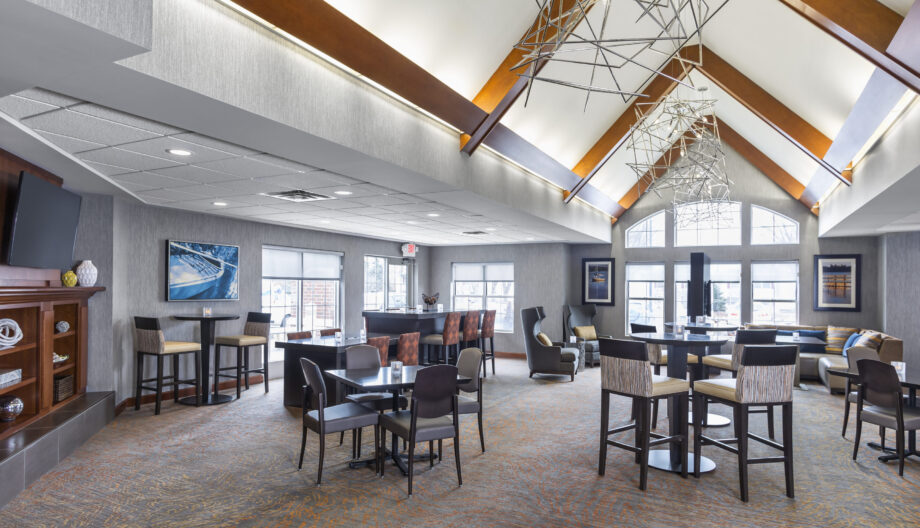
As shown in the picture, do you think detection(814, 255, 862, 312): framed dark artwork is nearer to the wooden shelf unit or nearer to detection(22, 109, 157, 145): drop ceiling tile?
detection(22, 109, 157, 145): drop ceiling tile

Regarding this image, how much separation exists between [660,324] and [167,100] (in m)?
10.3

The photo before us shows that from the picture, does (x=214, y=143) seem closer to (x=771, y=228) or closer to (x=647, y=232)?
(x=647, y=232)

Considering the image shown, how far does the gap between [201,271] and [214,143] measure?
434cm

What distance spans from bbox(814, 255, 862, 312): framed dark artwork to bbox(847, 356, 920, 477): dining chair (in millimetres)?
5631

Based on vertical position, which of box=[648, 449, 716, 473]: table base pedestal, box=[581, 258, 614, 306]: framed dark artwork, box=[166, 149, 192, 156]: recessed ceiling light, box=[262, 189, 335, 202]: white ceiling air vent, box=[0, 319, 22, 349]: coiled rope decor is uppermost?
box=[166, 149, 192, 156]: recessed ceiling light

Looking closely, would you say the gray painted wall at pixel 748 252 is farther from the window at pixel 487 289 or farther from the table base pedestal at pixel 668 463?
the table base pedestal at pixel 668 463

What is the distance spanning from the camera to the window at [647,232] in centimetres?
1128

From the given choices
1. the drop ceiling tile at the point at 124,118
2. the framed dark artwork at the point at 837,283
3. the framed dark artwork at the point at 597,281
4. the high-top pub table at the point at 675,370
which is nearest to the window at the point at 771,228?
the framed dark artwork at the point at 837,283

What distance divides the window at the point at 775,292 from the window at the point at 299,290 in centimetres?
790

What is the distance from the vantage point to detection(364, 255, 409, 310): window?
11109 mm

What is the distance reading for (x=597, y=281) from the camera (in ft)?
38.5

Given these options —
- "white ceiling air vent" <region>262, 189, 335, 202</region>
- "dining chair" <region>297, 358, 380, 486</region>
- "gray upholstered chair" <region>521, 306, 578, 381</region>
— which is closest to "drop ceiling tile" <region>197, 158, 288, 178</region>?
"white ceiling air vent" <region>262, 189, 335, 202</region>

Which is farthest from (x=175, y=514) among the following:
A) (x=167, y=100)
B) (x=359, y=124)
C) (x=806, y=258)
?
(x=806, y=258)

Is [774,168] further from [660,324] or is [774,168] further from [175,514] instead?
[175,514]
